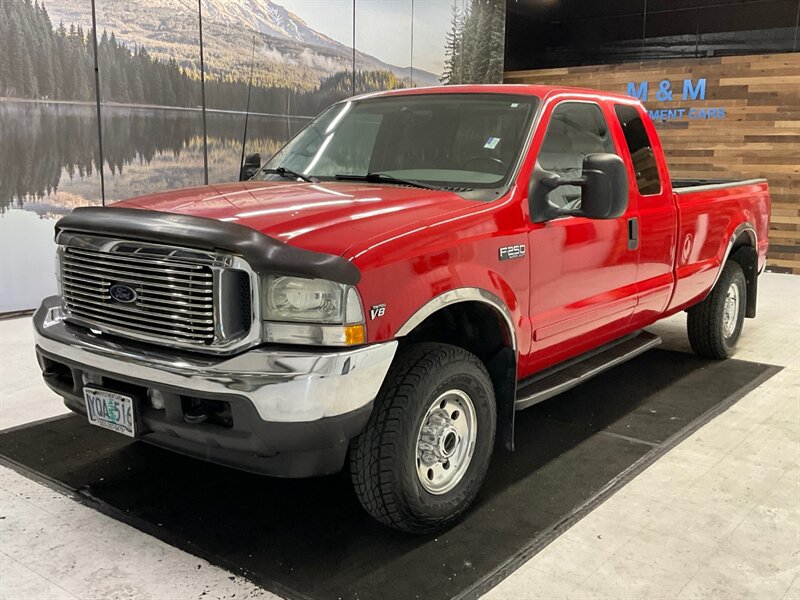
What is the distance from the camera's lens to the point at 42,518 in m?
2.97

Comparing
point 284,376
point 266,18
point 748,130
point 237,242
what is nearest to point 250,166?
point 237,242

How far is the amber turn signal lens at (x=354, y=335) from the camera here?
2391mm

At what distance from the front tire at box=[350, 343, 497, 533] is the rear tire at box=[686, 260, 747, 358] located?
290 cm

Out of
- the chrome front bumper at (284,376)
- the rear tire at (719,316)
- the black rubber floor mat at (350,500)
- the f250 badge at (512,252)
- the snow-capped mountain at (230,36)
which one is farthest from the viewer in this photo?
the snow-capped mountain at (230,36)

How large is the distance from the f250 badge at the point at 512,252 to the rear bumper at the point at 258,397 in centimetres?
75

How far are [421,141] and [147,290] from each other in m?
1.59

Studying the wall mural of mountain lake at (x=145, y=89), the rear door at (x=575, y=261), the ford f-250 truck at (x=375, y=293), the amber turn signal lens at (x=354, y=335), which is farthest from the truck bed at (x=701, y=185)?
the wall mural of mountain lake at (x=145, y=89)

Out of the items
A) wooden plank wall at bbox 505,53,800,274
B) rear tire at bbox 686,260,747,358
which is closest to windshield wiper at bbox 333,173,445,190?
rear tire at bbox 686,260,747,358

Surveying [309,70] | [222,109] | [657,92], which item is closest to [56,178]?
[222,109]

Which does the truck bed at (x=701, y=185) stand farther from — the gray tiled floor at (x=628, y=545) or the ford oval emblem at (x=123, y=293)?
the ford oval emblem at (x=123, y=293)

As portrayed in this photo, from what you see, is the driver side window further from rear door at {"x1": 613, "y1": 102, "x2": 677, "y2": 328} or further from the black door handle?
the black door handle

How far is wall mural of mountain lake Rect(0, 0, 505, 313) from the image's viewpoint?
21.8 feet

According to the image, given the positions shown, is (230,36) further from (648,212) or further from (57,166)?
(648,212)

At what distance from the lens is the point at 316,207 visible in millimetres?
2773
